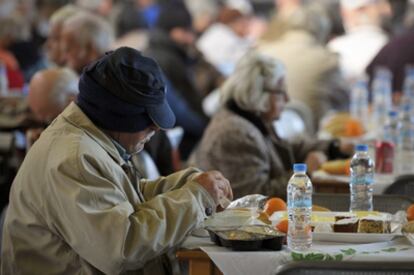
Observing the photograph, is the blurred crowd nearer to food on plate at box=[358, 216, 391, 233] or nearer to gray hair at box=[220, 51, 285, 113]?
gray hair at box=[220, 51, 285, 113]

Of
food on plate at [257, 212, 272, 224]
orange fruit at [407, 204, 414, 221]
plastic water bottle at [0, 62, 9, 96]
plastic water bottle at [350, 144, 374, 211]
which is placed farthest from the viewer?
plastic water bottle at [0, 62, 9, 96]

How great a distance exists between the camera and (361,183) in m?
4.25

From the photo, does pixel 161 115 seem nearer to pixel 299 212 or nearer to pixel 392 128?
pixel 299 212

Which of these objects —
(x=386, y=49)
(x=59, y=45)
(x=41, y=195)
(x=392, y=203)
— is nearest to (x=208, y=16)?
(x=386, y=49)

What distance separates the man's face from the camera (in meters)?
3.54

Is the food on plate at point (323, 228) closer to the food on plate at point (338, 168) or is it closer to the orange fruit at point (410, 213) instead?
the orange fruit at point (410, 213)

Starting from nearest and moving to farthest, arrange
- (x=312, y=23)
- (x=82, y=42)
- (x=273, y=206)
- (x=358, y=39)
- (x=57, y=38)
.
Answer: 1. (x=273, y=206)
2. (x=82, y=42)
3. (x=57, y=38)
4. (x=312, y=23)
5. (x=358, y=39)

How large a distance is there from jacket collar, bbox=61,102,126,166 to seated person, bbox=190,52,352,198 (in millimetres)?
1884

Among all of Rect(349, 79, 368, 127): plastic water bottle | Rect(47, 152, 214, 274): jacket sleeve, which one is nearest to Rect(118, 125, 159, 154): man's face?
Rect(47, 152, 214, 274): jacket sleeve

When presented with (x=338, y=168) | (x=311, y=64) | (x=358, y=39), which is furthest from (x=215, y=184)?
(x=358, y=39)

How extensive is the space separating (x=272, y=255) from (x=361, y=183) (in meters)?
1.10

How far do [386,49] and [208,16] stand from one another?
4866mm

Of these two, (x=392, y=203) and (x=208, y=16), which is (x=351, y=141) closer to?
(x=392, y=203)

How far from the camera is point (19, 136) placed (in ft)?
23.2
